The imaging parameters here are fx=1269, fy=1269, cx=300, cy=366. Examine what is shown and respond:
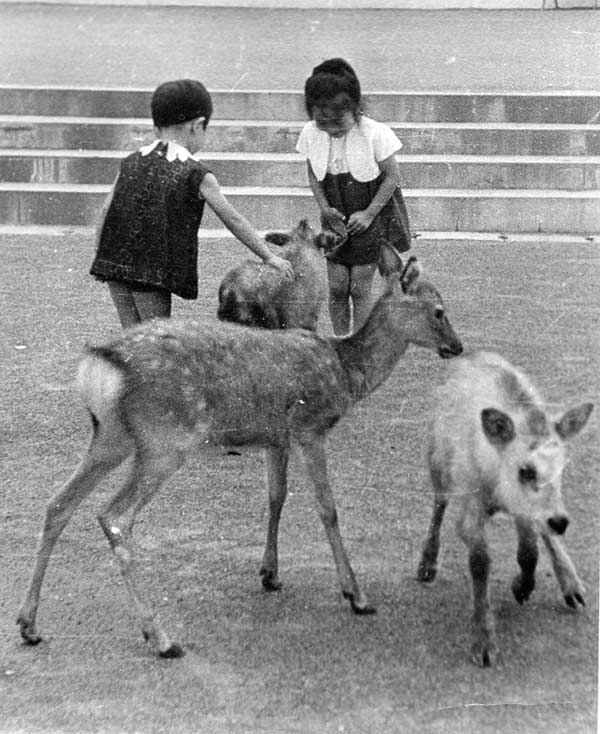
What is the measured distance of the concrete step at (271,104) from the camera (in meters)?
4.66

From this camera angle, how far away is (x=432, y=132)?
486 cm

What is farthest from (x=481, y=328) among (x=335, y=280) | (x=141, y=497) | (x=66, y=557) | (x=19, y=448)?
(x=19, y=448)

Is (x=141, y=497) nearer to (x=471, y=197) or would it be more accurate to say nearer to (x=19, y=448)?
(x=19, y=448)

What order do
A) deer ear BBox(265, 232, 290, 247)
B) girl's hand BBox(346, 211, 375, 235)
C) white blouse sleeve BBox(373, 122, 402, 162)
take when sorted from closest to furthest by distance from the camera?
1. white blouse sleeve BBox(373, 122, 402, 162)
2. girl's hand BBox(346, 211, 375, 235)
3. deer ear BBox(265, 232, 290, 247)

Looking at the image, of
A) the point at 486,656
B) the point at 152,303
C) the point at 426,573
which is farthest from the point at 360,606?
the point at 152,303

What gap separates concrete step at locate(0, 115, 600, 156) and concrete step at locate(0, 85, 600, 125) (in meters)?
0.03

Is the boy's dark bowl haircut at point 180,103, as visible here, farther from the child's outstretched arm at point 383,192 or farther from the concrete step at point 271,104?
the child's outstretched arm at point 383,192

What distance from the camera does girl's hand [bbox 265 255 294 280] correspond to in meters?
4.75

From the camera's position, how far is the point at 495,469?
3943 millimetres

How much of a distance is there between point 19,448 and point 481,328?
2093mm

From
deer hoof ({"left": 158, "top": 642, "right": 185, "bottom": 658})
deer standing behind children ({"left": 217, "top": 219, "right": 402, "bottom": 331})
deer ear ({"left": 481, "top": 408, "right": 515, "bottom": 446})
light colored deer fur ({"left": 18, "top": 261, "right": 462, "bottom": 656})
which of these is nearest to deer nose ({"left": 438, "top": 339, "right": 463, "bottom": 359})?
light colored deer fur ({"left": 18, "top": 261, "right": 462, "bottom": 656})

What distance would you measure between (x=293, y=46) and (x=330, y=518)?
168 centimetres

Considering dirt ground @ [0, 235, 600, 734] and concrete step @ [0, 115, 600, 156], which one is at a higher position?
concrete step @ [0, 115, 600, 156]

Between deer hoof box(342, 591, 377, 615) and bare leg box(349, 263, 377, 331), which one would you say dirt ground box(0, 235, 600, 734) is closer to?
deer hoof box(342, 591, 377, 615)
